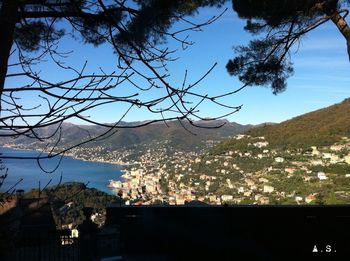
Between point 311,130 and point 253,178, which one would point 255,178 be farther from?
point 311,130

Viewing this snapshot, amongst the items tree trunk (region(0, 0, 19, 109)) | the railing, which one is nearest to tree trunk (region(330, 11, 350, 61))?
the railing

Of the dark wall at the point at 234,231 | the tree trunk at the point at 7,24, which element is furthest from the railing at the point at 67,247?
the tree trunk at the point at 7,24

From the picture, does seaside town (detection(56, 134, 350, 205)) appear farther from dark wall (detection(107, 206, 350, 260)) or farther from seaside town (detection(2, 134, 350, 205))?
dark wall (detection(107, 206, 350, 260))

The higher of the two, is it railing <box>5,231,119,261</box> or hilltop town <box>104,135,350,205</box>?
hilltop town <box>104,135,350,205</box>

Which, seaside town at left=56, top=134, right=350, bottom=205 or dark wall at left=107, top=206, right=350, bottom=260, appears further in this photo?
seaside town at left=56, top=134, right=350, bottom=205

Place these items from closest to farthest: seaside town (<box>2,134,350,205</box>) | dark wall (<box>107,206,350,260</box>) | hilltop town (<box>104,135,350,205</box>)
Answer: dark wall (<box>107,206,350,260</box>) → seaside town (<box>2,134,350,205</box>) → hilltop town (<box>104,135,350,205</box>)

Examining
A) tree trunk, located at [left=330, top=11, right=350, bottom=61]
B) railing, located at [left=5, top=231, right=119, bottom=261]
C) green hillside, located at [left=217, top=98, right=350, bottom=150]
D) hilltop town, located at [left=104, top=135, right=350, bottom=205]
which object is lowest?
railing, located at [left=5, top=231, right=119, bottom=261]

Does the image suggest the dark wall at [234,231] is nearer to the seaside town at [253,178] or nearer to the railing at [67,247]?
the railing at [67,247]

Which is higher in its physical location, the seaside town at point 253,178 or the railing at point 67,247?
the seaside town at point 253,178

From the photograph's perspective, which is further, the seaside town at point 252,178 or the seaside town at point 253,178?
the seaside town at point 253,178

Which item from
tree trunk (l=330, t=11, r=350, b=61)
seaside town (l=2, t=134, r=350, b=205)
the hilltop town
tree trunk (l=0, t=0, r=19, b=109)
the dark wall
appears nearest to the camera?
tree trunk (l=0, t=0, r=19, b=109)

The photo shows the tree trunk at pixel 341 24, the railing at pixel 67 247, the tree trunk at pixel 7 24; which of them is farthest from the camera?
the tree trunk at pixel 341 24

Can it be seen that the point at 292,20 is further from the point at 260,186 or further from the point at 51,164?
the point at 260,186
